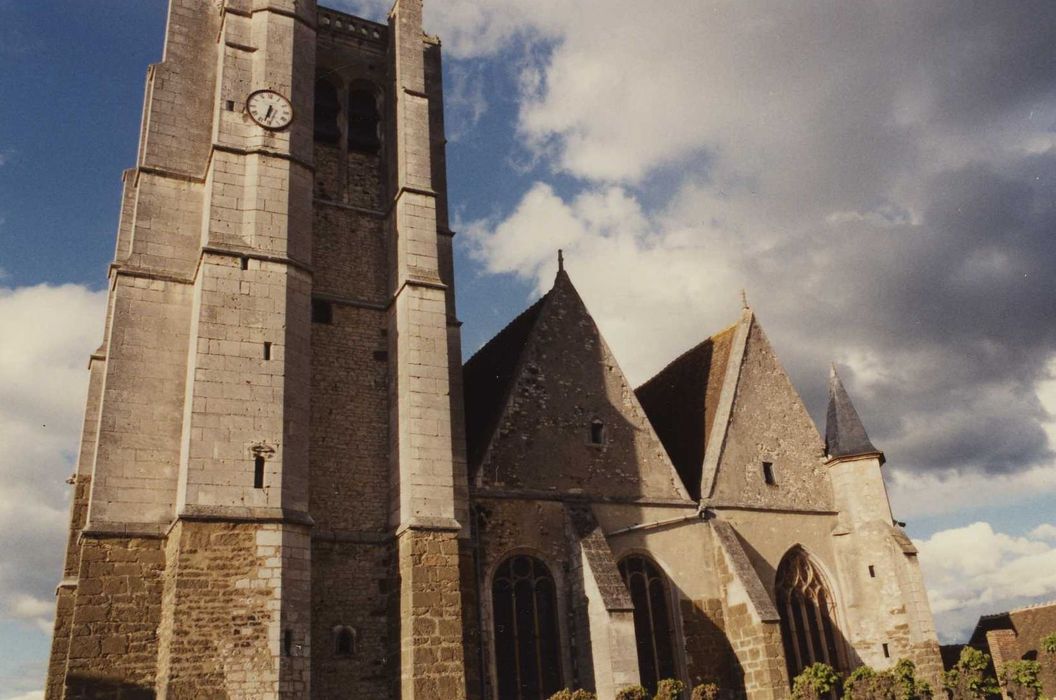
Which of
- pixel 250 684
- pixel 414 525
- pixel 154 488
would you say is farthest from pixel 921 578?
pixel 154 488

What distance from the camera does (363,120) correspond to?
711 inches

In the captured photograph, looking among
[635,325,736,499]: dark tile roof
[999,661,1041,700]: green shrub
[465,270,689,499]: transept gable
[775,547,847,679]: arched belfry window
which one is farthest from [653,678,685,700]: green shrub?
[999,661,1041,700]: green shrub

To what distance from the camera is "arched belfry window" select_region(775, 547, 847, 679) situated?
56.6ft

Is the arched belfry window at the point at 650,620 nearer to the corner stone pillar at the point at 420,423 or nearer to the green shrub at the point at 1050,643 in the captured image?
the corner stone pillar at the point at 420,423

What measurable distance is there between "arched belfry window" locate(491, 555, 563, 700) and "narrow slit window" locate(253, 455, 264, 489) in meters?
4.37

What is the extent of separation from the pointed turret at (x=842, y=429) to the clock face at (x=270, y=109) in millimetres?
12485

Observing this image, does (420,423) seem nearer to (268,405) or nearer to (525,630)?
(268,405)

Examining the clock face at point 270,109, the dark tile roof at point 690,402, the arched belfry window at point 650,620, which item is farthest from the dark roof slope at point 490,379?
the clock face at point 270,109

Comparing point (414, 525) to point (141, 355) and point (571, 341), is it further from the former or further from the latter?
point (571, 341)

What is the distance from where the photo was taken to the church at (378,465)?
12.4 m

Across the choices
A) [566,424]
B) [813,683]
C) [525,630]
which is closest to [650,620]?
[525,630]

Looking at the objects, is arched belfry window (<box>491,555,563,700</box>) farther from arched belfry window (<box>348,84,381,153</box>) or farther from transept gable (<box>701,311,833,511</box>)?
arched belfry window (<box>348,84,381,153</box>)

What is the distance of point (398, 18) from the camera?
1808 centimetres

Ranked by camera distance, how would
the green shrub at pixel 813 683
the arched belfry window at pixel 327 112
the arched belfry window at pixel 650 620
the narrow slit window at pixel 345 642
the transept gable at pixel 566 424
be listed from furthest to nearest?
1. the arched belfry window at pixel 327 112
2. the transept gable at pixel 566 424
3. the arched belfry window at pixel 650 620
4. the green shrub at pixel 813 683
5. the narrow slit window at pixel 345 642
